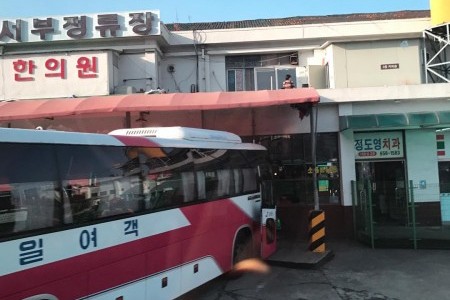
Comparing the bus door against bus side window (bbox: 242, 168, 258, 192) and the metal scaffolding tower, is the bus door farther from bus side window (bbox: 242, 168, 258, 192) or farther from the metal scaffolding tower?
the metal scaffolding tower

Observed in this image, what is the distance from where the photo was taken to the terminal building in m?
12.9

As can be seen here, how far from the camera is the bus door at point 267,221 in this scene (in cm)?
1012

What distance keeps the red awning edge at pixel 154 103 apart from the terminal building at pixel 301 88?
0.69 feet

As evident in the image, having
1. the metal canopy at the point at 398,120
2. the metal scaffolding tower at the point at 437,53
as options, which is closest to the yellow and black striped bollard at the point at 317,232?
the metal canopy at the point at 398,120

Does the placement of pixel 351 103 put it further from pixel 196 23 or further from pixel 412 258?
pixel 196 23

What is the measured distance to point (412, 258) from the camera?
410 inches

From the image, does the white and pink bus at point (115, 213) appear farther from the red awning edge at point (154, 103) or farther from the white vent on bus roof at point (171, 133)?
the red awning edge at point (154, 103)

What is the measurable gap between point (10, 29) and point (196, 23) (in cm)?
777

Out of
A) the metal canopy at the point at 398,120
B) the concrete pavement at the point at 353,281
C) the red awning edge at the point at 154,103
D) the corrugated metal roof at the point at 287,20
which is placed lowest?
the concrete pavement at the point at 353,281

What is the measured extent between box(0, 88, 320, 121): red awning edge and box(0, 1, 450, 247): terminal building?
210mm

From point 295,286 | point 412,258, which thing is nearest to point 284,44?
point 412,258

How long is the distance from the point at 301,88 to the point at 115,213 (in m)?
8.21

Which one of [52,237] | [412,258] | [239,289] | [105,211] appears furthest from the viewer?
[412,258]

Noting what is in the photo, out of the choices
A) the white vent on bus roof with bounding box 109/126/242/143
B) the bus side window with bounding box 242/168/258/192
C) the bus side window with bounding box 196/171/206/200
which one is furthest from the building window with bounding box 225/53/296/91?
Answer: the bus side window with bounding box 196/171/206/200
